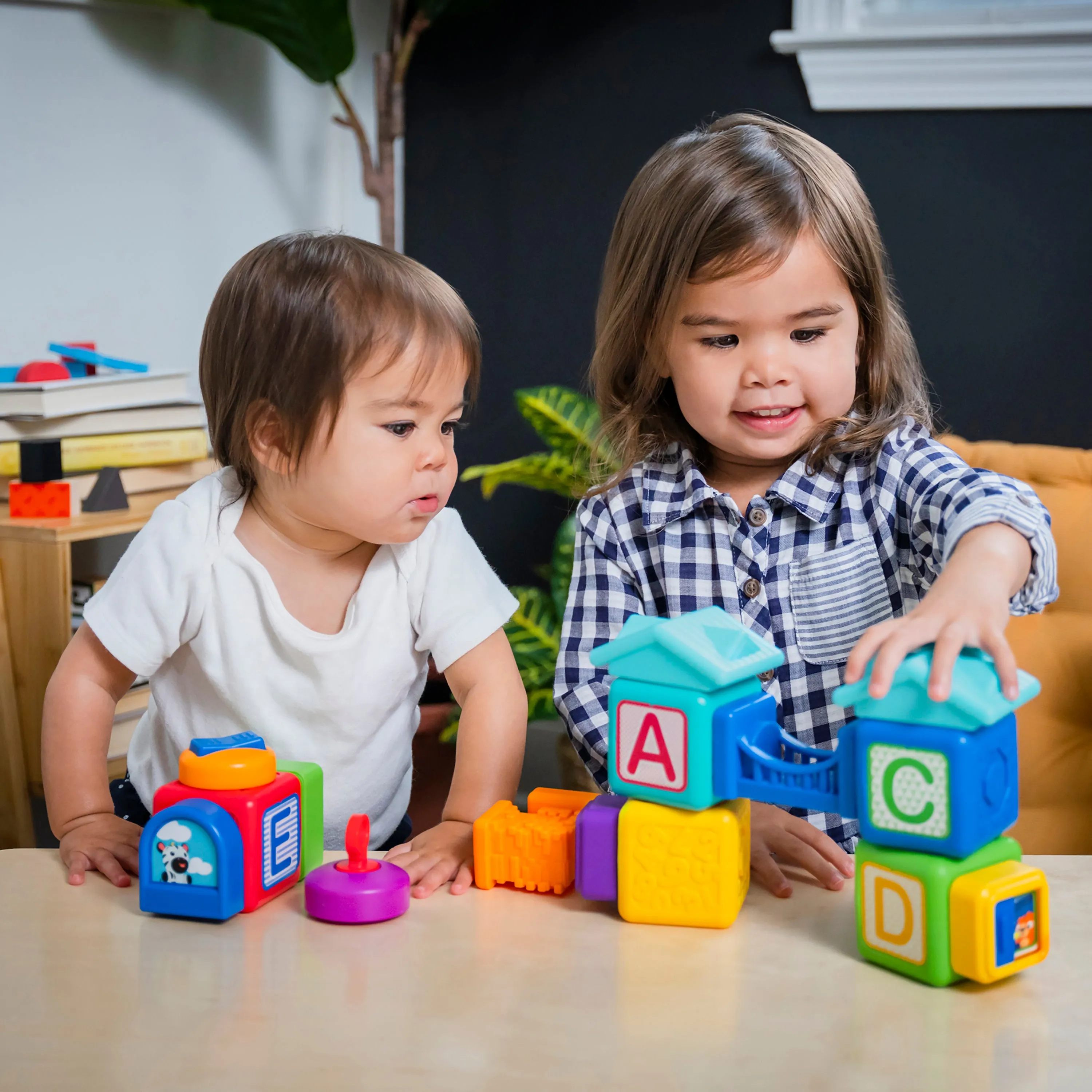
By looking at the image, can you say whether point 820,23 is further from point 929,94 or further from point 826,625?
point 826,625

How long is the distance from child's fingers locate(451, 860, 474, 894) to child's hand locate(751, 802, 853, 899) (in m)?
0.18

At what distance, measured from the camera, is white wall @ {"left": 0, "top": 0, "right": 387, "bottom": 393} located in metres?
1.88

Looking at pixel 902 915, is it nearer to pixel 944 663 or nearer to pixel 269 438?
pixel 944 663

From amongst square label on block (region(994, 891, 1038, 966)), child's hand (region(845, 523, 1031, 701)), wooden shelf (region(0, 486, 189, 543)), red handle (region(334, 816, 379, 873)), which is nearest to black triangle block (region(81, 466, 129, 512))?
wooden shelf (region(0, 486, 189, 543))

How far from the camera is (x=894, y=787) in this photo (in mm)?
614

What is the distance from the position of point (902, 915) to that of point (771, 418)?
52cm

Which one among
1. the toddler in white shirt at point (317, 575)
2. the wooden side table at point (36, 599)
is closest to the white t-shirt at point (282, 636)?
the toddler in white shirt at point (317, 575)

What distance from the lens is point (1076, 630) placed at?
1390 mm

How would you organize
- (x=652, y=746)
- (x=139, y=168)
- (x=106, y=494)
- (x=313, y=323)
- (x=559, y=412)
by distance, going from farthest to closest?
(x=139, y=168) < (x=559, y=412) < (x=106, y=494) < (x=313, y=323) < (x=652, y=746)

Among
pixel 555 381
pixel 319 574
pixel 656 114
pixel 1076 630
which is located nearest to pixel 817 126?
pixel 656 114

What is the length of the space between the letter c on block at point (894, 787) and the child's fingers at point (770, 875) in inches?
5.4

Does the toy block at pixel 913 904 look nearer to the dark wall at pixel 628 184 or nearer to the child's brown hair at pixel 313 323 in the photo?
the child's brown hair at pixel 313 323

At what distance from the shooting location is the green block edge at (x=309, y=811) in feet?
2.60

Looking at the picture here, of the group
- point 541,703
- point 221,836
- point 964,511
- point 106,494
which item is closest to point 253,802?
point 221,836
